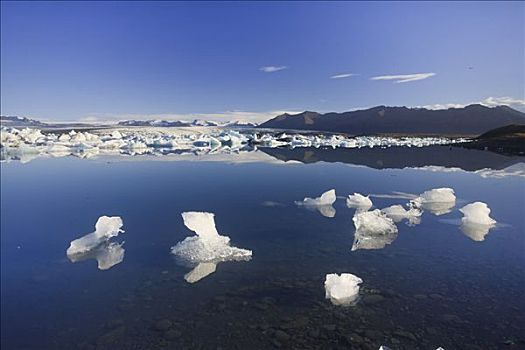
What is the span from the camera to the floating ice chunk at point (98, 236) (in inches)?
272

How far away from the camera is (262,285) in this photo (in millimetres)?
5535

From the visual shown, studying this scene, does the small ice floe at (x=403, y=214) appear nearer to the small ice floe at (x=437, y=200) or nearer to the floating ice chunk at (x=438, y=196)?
the small ice floe at (x=437, y=200)

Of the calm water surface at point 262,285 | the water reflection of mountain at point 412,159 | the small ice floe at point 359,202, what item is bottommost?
the calm water surface at point 262,285

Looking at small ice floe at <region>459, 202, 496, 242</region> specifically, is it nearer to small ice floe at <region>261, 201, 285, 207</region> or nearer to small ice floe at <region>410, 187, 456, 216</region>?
small ice floe at <region>410, 187, 456, 216</region>

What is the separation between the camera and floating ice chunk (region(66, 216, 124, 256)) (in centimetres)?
691

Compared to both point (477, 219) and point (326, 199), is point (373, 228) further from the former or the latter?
point (326, 199)

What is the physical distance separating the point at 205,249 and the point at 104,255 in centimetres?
180

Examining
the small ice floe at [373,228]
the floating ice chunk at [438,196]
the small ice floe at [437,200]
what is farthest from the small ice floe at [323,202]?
the floating ice chunk at [438,196]

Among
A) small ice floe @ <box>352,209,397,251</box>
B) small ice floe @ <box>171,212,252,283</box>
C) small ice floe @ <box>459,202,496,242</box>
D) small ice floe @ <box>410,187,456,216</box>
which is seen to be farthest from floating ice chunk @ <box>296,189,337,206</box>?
small ice floe @ <box>171,212,252,283</box>

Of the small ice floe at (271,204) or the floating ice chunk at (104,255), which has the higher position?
the small ice floe at (271,204)

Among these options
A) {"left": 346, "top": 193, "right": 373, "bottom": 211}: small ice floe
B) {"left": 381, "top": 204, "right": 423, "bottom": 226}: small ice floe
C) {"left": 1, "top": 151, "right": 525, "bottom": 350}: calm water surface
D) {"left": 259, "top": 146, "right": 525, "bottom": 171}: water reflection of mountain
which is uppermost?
{"left": 259, "top": 146, "right": 525, "bottom": 171}: water reflection of mountain

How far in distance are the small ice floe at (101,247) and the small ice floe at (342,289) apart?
11.6 ft

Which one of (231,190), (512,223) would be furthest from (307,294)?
(231,190)

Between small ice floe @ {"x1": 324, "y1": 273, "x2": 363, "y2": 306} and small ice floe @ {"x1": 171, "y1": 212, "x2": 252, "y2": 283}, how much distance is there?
173 cm
